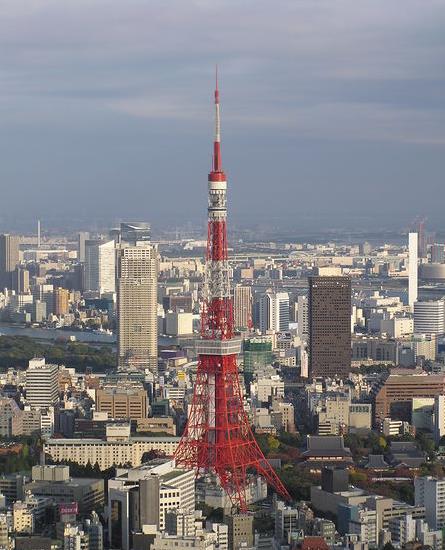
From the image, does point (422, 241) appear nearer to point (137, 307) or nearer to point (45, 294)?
point (45, 294)

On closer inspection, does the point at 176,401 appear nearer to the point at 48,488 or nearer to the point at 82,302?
the point at 48,488

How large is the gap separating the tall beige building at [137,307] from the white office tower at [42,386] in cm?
476

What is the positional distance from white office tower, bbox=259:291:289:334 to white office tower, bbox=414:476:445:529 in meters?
17.3

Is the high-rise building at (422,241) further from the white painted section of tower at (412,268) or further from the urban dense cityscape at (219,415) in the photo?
the urban dense cityscape at (219,415)

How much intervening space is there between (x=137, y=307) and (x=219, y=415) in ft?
37.7

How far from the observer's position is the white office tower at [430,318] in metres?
33.3

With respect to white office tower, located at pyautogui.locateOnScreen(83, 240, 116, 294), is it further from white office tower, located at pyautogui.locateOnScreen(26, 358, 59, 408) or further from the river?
white office tower, located at pyautogui.locateOnScreen(26, 358, 59, 408)

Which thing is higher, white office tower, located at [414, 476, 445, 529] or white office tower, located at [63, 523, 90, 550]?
white office tower, located at [414, 476, 445, 529]

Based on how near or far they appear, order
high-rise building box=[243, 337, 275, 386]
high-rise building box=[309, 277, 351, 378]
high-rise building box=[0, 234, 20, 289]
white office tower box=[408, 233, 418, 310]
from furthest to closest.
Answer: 1. high-rise building box=[0, 234, 20, 289]
2. white office tower box=[408, 233, 418, 310]
3. high-rise building box=[309, 277, 351, 378]
4. high-rise building box=[243, 337, 275, 386]

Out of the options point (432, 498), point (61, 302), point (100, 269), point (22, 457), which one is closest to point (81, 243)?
point (100, 269)

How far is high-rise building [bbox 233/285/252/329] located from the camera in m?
31.8

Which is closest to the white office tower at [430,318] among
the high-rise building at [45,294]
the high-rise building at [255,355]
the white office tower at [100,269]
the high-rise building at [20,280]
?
the high-rise building at [255,355]

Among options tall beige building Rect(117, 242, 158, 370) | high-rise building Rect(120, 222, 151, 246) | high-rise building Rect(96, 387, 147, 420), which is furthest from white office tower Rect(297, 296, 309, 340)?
high-rise building Rect(120, 222, 151, 246)

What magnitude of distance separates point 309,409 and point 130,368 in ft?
16.8
